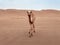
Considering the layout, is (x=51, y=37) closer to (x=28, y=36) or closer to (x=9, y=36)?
(x=28, y=36)

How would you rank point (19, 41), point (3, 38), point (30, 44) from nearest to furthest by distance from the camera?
point (30, 44) < point (19, 41) < point (3, 38)

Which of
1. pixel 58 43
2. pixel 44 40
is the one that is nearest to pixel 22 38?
pixel 44 40

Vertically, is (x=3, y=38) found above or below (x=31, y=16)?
below

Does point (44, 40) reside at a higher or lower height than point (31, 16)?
lower

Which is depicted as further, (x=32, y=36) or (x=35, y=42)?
(x=32, y=36)

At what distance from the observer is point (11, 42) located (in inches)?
465

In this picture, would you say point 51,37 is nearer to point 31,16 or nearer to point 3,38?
point 31,16

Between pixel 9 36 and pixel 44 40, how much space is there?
2.23m

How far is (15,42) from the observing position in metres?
11.9

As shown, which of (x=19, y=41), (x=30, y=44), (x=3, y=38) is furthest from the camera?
(x=3, y=38)

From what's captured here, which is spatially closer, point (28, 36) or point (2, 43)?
point (2, 43)

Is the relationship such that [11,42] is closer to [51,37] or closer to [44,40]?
[44,40]

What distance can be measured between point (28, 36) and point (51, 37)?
1.20m


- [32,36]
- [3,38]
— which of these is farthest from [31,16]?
[3,38]
